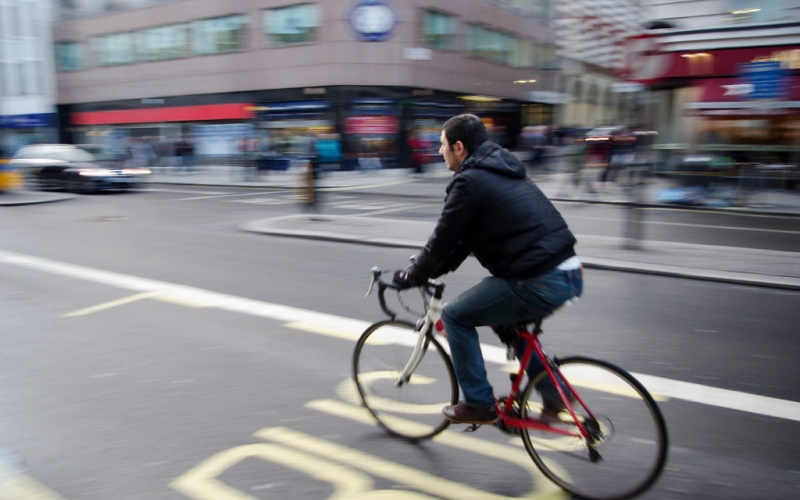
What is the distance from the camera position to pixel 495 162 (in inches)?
118

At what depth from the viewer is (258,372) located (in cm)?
477

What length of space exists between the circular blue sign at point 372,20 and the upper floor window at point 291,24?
189 cm

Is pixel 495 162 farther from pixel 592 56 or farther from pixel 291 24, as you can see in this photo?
pixel 592 56

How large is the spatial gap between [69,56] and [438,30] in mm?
26356

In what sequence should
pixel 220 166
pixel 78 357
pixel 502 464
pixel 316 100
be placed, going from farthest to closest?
pixel 220 166, pixel 316 100, pixel 78 357, pixel 502 464

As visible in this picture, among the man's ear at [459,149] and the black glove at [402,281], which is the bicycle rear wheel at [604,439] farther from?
the man's ear at [459,149]

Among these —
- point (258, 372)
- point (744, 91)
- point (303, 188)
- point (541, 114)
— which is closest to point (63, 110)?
point (541, 114)

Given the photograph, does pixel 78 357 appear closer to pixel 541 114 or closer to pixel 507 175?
pixel 507 175

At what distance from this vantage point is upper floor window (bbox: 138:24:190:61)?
3447cm

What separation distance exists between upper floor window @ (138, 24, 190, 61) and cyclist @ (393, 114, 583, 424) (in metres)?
34.9

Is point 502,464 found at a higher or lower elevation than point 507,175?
lower

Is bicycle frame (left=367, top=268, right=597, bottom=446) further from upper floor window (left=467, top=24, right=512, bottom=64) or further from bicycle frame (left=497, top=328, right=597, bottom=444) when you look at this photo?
upper floor window (left=467, top=24, right=512, bottom=64)

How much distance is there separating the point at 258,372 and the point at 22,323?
2.95 meters

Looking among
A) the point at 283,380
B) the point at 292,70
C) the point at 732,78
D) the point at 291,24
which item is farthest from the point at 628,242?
the point at 291,24
